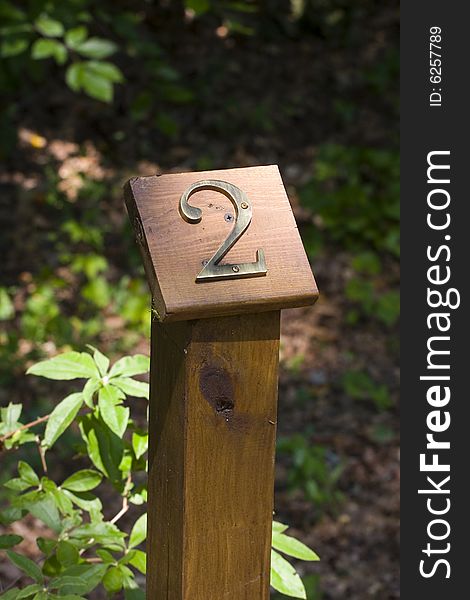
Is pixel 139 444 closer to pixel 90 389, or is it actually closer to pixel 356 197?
pixel 90 389

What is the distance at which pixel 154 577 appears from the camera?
1.71 metres

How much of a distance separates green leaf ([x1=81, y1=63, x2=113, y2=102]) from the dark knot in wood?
6.37ft

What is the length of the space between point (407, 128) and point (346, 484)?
1.47 metres

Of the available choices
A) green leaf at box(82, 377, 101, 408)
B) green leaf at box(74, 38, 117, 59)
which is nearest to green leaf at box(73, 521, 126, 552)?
green leaf at box(82, 377, 101, 408)

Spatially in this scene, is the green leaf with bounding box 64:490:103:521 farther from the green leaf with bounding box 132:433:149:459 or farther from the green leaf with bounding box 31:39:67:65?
the green leaf with bounding box 31:39:67:65

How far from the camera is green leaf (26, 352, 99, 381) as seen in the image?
1.74m

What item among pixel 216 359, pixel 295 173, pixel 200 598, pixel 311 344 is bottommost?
pixel 200 598

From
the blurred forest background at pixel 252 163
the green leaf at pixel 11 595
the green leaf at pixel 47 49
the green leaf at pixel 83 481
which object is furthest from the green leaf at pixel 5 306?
the green leaf at pixel 11 595

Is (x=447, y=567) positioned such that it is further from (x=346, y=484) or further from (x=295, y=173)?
(x=295, y=173)

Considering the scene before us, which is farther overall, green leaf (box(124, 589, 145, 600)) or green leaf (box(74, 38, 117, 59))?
green leaf (box(74, 38, 117, 59))

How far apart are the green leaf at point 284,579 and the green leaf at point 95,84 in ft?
6.47

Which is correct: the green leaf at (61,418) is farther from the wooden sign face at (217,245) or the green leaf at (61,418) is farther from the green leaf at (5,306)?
the green leaf at (5,306)

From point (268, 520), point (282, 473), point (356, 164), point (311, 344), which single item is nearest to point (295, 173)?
point (356, 164)

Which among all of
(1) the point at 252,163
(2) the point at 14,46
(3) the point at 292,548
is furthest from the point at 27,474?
(1) the point at 252,163
